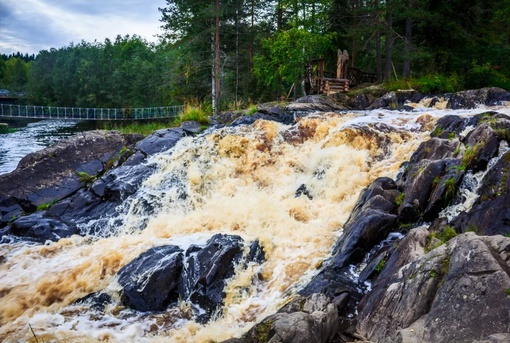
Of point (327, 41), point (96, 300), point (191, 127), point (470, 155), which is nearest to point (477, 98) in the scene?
point (327, 41)

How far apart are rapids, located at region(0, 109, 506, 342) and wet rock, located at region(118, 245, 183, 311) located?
23cm

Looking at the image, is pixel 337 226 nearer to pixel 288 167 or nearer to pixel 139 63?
pixel 288 167

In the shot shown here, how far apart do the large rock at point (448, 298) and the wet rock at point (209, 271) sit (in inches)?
118

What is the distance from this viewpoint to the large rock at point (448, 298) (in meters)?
3.97

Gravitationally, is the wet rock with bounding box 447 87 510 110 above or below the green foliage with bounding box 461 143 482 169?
above

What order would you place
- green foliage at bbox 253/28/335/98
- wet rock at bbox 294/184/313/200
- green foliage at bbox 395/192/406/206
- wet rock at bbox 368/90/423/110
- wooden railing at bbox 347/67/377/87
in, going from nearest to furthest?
green foliage at bbox 395/192/406/206, wet rock at bbox 294/184/313/200, wet rock at bbox 368/90/423/110, green foliage at bbox 253/28/335/98, wooden railing at bbox 347/67/377/87

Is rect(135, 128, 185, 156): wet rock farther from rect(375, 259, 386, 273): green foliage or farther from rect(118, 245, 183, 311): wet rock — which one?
rect(375, 259, 386, 273): green foliage

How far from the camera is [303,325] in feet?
15.4

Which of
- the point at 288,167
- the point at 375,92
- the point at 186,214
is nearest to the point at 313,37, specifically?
the point at 375,92

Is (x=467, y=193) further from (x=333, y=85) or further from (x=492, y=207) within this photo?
(x=333, y=85)

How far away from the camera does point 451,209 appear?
272 inches

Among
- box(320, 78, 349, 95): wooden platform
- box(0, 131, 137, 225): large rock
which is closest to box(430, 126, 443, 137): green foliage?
box(320, 78, 349, 95): wooden platform

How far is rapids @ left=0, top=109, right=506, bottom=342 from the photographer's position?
684 cm

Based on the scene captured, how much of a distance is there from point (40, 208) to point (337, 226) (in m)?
9.81
